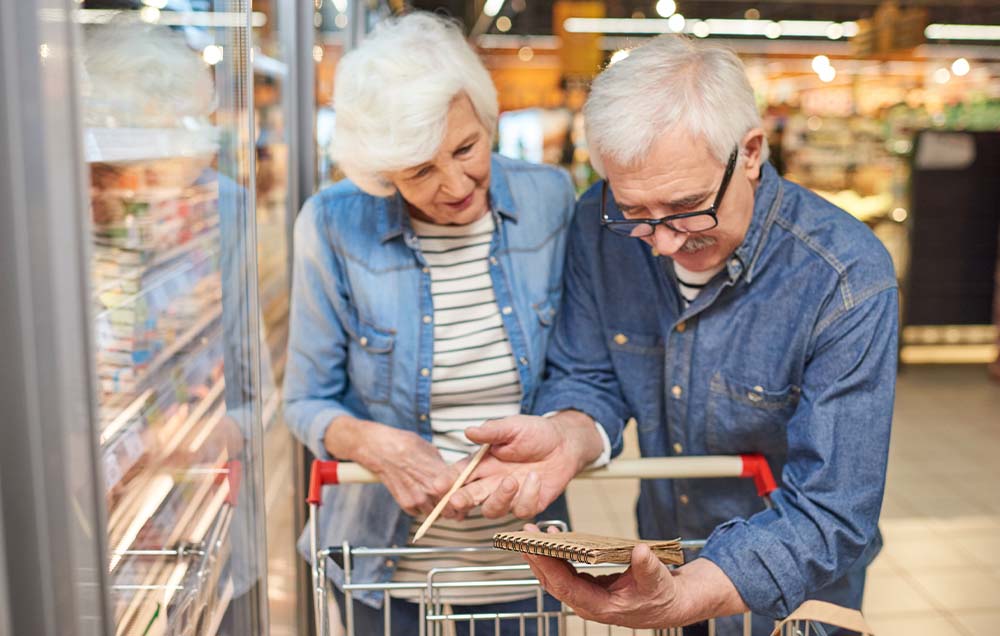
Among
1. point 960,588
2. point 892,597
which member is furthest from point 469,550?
point 960,588

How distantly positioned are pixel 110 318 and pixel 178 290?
0.49 meters

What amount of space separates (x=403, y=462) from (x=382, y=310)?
321mm

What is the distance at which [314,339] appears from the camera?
1.81 meters

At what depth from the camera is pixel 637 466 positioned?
157 centimetres

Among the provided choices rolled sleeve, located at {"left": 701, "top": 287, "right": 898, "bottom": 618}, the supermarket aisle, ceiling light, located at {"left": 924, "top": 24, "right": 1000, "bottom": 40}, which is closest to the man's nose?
rolled sleeve, located at {"left": 701, "top": 287, "right": 898, "bottom": 618}

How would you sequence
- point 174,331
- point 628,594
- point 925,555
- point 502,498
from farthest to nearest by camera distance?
point 925,555 < point 174,331 < point 502,498 < point 628,594

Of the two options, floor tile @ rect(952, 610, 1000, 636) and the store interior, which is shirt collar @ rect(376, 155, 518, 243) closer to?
the store interior

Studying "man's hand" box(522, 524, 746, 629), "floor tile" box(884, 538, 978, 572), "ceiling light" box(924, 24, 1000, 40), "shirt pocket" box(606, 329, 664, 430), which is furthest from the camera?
"ceiling light" box(924, 24, 1000, 40)

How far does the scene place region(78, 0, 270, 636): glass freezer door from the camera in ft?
4.69

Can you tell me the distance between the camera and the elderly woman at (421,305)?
1707mm

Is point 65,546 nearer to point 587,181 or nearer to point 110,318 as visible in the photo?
point 110,318

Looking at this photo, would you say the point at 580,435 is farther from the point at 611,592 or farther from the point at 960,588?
the point at 960,588

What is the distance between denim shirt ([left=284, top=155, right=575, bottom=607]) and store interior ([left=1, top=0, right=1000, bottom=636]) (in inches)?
5.3

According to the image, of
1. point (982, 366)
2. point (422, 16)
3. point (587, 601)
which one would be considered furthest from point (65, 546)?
point (982, 366)
